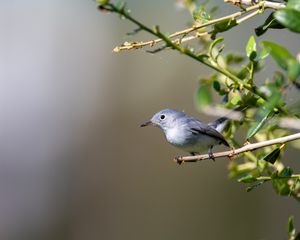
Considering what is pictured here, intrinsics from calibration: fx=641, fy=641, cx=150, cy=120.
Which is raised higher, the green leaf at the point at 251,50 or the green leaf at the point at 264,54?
the green leaf at the point at 251,50

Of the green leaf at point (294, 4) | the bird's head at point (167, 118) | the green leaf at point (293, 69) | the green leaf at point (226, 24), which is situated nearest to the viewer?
the green leaf at point (293, 69)

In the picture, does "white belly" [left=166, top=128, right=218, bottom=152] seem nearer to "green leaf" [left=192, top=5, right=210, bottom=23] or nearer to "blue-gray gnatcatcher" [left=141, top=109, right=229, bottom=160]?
"blue-gray gnatcatcher" [left=141, top=109, right=229, bottom=160]

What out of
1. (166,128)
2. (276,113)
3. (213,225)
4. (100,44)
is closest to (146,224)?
(213,225)

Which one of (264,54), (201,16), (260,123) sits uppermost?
(201,16)

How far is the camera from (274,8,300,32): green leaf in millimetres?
838

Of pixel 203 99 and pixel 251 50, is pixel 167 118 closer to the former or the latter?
pixel 251 50

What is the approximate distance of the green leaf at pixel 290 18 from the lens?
0.84 m

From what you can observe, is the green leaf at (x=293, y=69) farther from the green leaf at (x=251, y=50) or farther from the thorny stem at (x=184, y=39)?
the green leaf at (x=251, y=50)

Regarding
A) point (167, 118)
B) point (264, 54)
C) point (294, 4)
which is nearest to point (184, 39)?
point (264, 54)

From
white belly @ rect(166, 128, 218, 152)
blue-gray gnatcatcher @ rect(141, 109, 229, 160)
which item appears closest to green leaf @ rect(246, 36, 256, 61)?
blue-gray gnatcatcher @ rect(141, 109, 229, 160)

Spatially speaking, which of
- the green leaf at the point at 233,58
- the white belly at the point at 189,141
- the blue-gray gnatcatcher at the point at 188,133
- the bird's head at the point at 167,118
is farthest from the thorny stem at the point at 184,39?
the bird's head at the point at 167,118

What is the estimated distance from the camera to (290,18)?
846mm

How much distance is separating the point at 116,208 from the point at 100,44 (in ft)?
8.58

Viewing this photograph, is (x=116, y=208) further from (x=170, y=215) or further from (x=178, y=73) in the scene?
(x=178, y=73)
